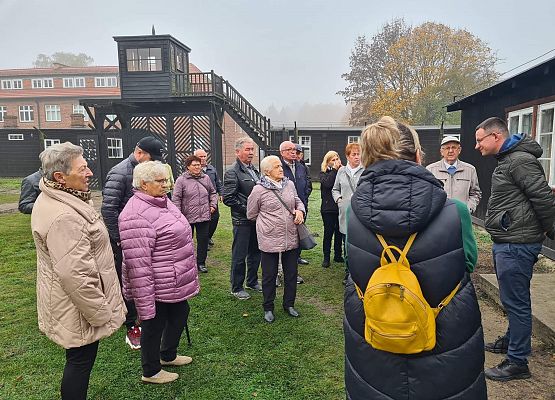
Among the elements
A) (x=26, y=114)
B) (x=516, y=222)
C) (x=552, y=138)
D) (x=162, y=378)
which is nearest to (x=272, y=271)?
(x=162, y=378)

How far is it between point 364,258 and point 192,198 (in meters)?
4.57

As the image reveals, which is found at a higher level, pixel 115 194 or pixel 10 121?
pixel 10 121

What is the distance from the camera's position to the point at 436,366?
1.76m

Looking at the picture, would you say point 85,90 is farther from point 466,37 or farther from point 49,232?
point 49,232

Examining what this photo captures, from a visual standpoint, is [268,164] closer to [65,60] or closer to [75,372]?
[75,372]

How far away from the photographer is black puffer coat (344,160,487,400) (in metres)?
1.67

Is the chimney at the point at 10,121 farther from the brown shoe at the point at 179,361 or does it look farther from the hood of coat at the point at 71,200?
the hood of coat at the point at 71,200

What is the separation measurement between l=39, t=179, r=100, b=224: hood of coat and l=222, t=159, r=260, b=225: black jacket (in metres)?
2.59

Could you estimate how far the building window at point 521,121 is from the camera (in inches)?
313

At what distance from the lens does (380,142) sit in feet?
6.01

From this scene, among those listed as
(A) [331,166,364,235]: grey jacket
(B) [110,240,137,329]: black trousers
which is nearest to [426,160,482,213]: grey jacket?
(A) [331,166,364,235]: grey jacket

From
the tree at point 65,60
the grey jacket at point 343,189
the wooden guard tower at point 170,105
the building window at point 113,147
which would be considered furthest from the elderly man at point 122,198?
the tree at point 65,60

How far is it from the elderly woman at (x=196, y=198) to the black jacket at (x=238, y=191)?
1147 millimetres

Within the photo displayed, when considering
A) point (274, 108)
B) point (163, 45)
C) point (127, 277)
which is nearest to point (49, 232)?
point (127, 277)
